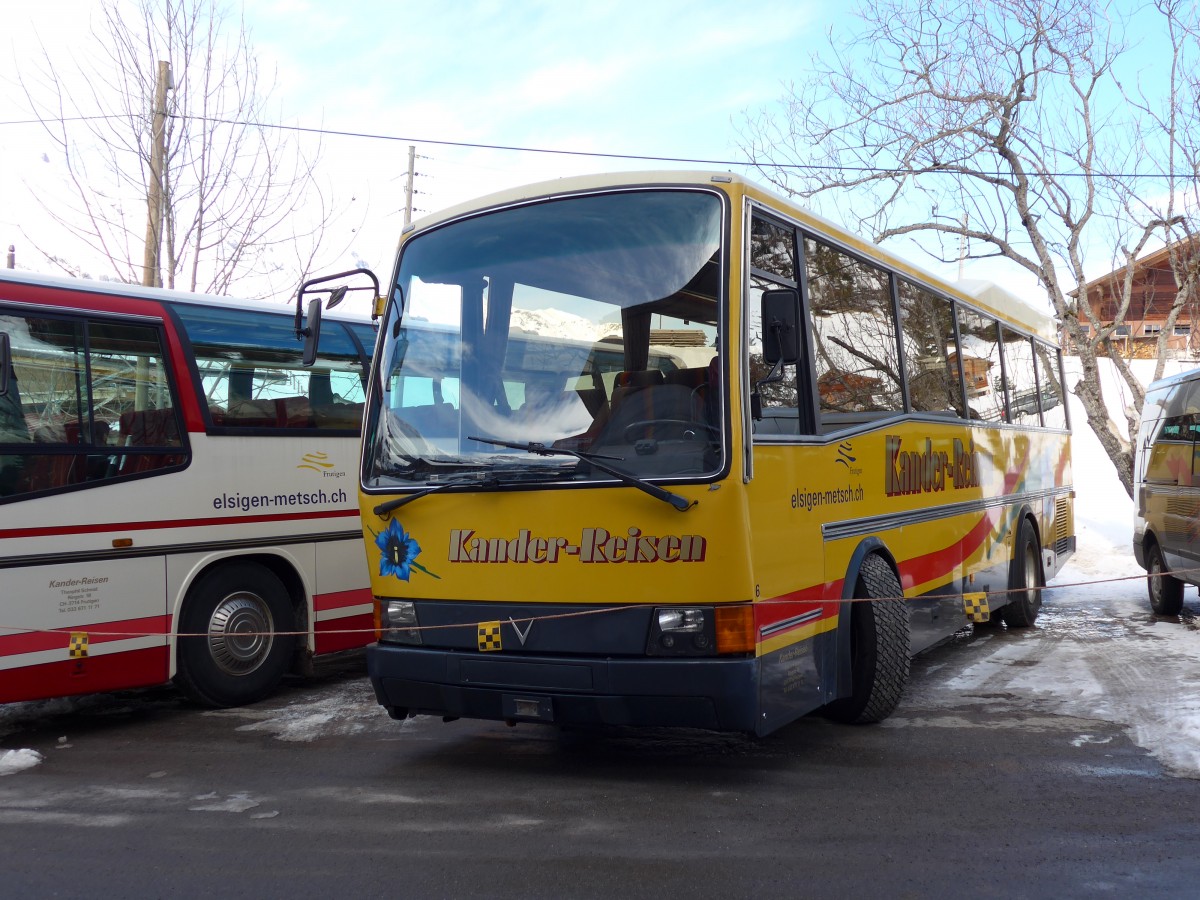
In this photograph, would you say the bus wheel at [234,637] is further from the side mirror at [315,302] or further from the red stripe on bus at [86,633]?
the side mirror at [315,302]

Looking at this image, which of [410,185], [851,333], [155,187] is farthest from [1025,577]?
[410,185]

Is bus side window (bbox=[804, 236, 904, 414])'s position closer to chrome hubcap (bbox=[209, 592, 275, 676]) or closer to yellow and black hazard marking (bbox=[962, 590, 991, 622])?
yellow and black hazard marking (bbox=[962, 590, 991, 622])

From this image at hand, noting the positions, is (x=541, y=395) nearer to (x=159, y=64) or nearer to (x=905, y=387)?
(x=905, y=387)

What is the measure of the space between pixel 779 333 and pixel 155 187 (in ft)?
44.9

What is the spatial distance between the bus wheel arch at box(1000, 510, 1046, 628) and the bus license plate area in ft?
21.0

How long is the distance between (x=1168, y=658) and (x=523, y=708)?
6112 millimetres

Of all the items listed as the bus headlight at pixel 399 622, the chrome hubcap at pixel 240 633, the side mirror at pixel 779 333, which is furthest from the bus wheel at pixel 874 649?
the chrome hubcap at pixel 240 633

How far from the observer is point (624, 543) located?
205 inches

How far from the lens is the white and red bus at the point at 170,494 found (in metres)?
6.79

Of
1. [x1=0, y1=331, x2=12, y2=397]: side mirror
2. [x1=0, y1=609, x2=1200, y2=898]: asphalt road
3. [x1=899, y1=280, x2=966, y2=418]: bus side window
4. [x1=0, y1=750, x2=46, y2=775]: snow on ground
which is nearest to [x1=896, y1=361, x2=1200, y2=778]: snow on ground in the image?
[x1=0, y1=609, x2=1200, y2=898]: asphalt road

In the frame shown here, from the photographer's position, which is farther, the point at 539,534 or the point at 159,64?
the point at 159,64

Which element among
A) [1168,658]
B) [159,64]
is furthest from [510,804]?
[159,64]

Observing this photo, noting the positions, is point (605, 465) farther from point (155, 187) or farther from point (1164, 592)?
point (155, 187)

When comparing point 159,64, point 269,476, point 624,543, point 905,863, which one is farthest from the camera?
point 159,64
